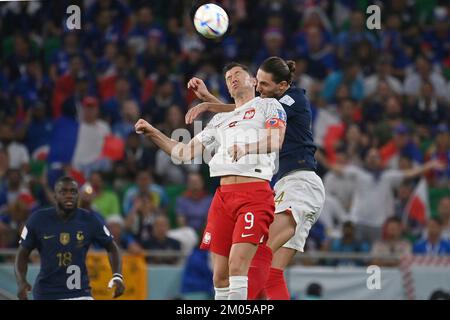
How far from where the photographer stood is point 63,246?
11258 millimetres

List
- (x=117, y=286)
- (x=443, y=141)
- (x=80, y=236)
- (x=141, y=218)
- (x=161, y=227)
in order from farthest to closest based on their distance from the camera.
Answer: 1. (x=443, y=141)
2. (x=141, y=218)
3. (x=161, y=227)
4. (x=80, y=236)
5. (x=117, y=286)

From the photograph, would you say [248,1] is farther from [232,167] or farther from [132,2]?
[232,167]

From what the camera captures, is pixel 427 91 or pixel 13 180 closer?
pixel 13 180

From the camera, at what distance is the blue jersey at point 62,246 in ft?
36.4

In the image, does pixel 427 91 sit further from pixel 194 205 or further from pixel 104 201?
pixel 104 201

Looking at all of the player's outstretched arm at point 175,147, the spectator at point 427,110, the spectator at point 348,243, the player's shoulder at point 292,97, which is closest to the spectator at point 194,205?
the spectator at point 348,243

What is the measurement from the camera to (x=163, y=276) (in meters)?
14.7

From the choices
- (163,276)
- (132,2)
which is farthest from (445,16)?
(163,276)

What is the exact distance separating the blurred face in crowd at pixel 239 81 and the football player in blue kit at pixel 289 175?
0.21 metres

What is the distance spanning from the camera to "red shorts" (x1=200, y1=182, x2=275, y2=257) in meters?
9.32

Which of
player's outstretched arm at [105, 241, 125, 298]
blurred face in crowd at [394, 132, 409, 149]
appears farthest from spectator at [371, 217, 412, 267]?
player's outstretched arm at [105, 241, 125, 298]

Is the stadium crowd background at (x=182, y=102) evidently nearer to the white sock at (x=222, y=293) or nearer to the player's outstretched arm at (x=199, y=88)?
the player's outstretched arm at (x=199, y=88)

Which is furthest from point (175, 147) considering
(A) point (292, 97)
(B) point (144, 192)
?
(B) point (144, 192)

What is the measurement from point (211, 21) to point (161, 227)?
Answer: 194 inches
